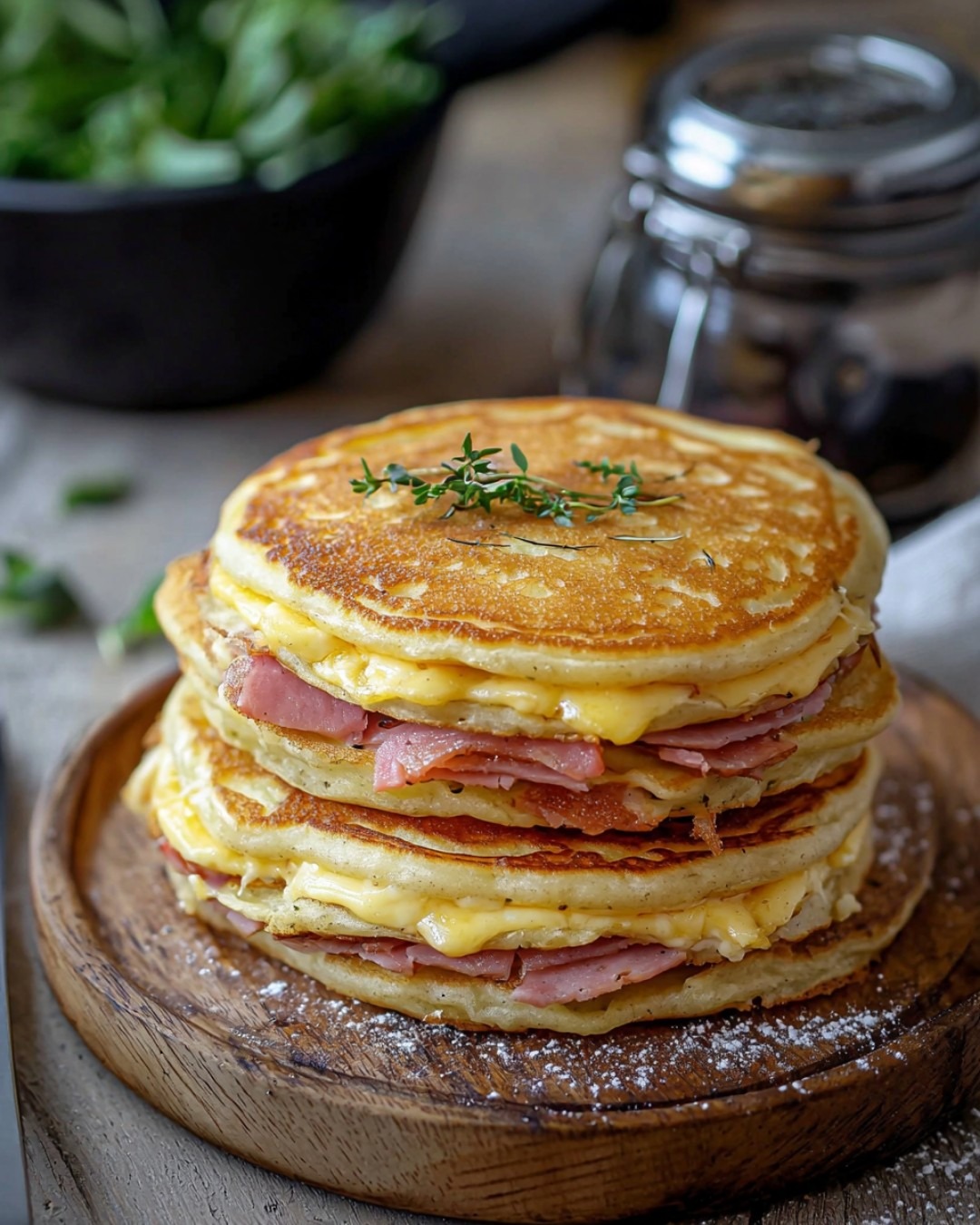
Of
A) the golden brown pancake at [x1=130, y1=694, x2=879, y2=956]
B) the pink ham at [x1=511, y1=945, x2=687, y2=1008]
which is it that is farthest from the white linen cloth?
the pink ham at [x1=511, y1=945, x2=687, y2=1008]

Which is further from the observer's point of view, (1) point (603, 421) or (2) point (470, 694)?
(1) point (603, 421)

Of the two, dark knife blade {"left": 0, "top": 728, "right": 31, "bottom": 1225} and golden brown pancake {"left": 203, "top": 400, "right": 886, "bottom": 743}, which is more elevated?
golden brown pancake {"left": 203, "top": 400, "right": 886, "bottom": 743}

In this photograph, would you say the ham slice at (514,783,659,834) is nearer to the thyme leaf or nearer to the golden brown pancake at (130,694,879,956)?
the golden brown pancake at (130,694,879,956)

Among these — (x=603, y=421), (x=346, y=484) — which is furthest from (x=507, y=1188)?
(x=603, y=421)

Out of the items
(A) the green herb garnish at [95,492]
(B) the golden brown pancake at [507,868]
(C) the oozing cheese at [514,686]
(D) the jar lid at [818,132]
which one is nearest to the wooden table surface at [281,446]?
(A) the green herb garnish at [95,492]

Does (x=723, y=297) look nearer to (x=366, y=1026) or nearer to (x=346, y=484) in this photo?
(x=346, y=484)

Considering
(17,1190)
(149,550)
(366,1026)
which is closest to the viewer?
(17,1190)

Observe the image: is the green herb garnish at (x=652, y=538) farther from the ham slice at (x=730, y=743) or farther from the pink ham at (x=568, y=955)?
the pink ham at (x=568, y=955)
